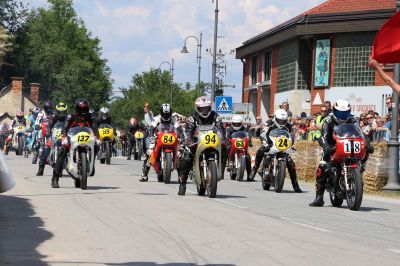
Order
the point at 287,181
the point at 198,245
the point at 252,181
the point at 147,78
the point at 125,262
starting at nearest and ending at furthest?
the point at 125,262, the point at 198,245, the point at 252,181, the point at 287,181, the point at 147,78

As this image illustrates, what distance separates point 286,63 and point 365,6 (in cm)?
639

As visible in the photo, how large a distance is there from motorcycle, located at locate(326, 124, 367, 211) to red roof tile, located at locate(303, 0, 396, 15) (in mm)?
29276

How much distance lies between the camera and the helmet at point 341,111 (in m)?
15.0

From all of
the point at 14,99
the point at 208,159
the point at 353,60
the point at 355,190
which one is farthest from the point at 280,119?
the point at 14,99

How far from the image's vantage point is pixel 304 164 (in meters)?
26.0

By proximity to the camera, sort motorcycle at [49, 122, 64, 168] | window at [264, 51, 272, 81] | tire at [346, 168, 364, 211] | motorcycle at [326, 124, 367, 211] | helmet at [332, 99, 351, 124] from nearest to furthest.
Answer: tire at [346, 168, 364, 211]
motorcycle at [326, 124, 367, 211]
helmet at [332, 99, 351, 124]
motorcycle at [49, 122, 64, 168]
window at [264, 51, 272, 81]

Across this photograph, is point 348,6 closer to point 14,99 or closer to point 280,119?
point 280,119

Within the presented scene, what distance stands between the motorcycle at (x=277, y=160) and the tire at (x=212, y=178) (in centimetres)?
308

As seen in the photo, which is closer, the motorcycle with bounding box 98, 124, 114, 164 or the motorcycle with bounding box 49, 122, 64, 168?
the motorcycle with bounding box 49, 122, 64, 168

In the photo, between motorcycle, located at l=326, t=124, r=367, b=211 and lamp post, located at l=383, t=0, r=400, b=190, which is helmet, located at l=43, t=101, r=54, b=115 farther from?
motorcycle, located at l=326, t=124, r=367, b=211

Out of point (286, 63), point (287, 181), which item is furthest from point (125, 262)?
point (286, 63)

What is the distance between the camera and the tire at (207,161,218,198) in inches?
632

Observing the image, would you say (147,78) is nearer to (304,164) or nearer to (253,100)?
(253,100)

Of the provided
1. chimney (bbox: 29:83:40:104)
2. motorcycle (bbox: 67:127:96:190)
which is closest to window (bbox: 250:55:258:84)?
chimney (bbox: 29:83:40:104)
